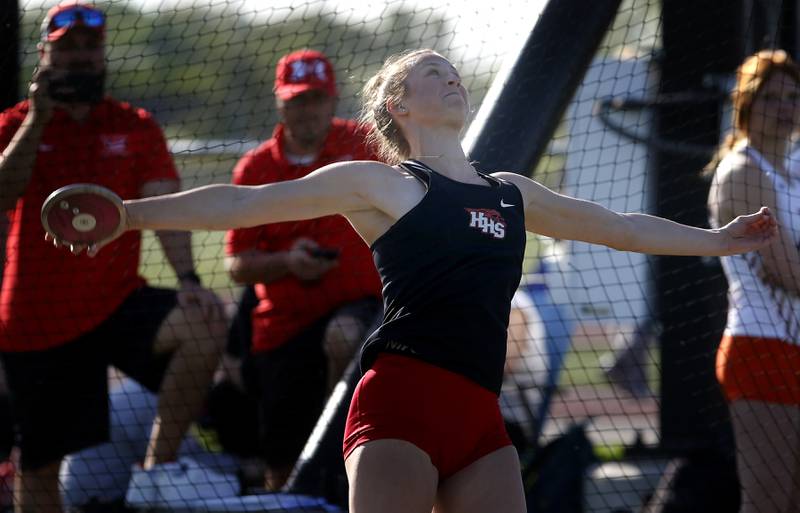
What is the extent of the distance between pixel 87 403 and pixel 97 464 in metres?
0.23

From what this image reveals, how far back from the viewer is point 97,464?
14.0 feet

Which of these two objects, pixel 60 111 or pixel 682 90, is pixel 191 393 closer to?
pixel 60 111

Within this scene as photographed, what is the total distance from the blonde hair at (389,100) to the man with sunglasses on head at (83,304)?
158 centimetres

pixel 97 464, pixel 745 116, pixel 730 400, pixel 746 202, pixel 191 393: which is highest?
pixel 745 116

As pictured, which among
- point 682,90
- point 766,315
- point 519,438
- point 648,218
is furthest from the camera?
point 682,90

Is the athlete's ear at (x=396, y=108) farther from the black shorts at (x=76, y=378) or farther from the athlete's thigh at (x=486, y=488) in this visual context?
the black shorts at (x=76, y=378)

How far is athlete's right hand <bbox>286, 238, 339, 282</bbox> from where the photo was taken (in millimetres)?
4238

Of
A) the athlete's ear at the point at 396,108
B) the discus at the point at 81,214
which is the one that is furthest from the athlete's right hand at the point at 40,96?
the discus at the point at 81,214

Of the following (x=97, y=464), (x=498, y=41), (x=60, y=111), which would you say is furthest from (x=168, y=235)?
(x=498, y=41)

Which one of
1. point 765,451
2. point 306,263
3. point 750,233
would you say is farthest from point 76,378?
point 750,233

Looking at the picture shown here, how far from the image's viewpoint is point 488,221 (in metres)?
2.56

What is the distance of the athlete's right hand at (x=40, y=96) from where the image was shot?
4090 mm

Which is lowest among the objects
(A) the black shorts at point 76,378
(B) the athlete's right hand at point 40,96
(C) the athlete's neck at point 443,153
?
(A) the black shorts at point 76,378

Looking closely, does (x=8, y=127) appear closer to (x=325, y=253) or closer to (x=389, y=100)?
(x=325, y=253)
